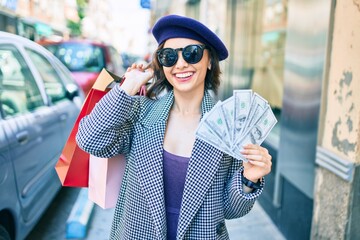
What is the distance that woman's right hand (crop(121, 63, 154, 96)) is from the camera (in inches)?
55.3

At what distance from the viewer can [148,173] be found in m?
1.37

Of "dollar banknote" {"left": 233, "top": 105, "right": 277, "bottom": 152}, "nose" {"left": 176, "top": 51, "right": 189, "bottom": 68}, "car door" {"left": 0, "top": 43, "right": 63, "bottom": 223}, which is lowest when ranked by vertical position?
"car door" {"left": 0, "top": 43, "right": 63, "bottom": 223}

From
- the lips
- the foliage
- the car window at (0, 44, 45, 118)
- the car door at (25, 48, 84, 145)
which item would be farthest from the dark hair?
the foliage

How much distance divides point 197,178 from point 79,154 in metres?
0.54

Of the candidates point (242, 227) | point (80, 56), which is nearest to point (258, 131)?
point (242, 227)

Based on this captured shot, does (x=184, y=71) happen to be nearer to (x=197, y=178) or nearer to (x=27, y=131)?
(x=197, y=178)

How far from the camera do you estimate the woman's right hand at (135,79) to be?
4.61ft

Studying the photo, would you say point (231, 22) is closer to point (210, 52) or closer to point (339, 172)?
point (339, 172)

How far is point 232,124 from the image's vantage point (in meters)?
1.28

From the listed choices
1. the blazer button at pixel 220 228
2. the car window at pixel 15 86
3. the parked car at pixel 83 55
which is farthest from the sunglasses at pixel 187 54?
the parked car at pixel 83 55

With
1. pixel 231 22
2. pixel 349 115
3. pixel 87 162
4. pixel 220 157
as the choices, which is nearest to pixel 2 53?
pixel 87 162

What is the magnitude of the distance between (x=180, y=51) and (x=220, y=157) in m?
0.43

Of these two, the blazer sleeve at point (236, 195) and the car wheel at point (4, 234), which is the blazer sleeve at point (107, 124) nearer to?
the blazer sleeve at point (236, 195)

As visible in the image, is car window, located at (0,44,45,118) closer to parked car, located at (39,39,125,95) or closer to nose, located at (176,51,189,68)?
nose, located at (176,51,189,68)
